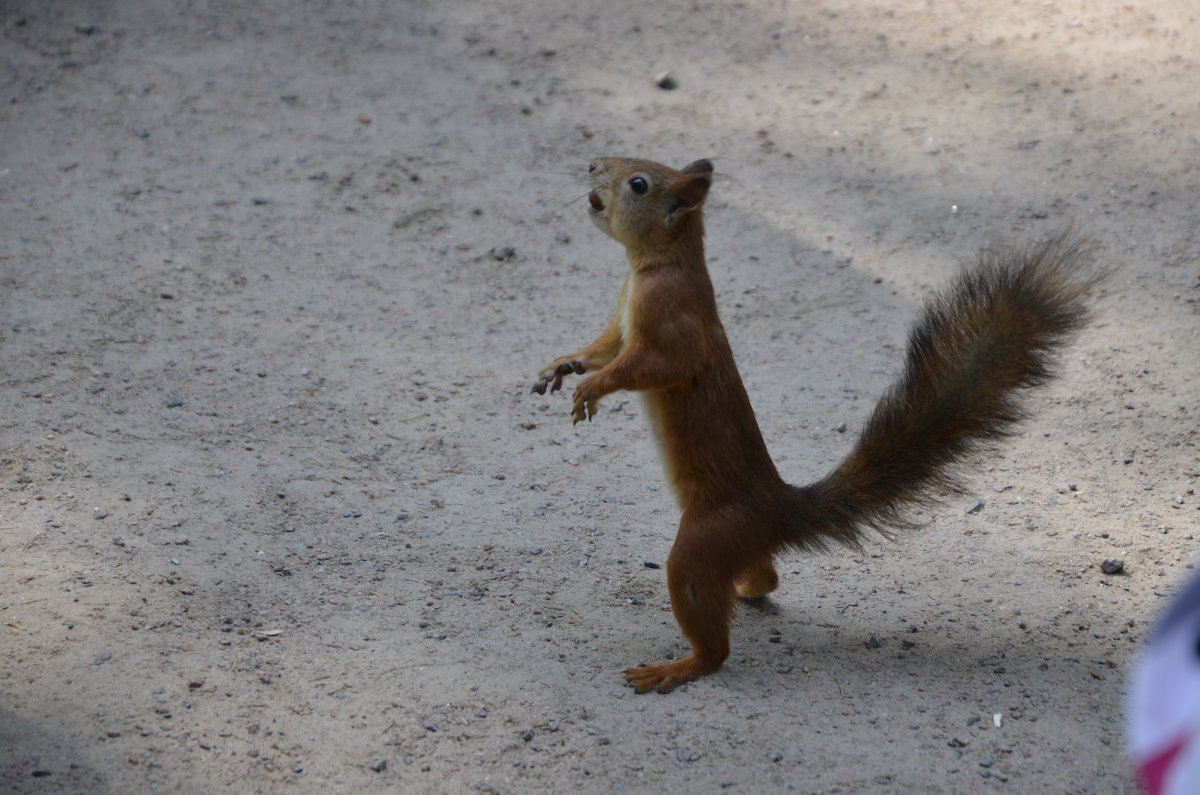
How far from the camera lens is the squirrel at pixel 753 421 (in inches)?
114

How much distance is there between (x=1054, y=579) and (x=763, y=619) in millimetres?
937

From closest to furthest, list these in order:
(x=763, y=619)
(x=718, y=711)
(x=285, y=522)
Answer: (x=718, y=711), (x=763, y=619), (x=285, y=522)

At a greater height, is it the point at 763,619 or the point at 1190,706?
the point at 1190,706

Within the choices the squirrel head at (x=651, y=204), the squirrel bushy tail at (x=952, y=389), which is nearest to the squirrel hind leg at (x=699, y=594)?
the squirrel bushy tail at (x=952, y=389)

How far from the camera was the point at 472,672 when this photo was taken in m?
2.97

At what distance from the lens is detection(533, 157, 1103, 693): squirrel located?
9.47ft

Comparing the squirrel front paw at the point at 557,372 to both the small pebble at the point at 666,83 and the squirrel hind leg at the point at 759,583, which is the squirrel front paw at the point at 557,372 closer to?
the squirrel hind leg at the point at 759,583

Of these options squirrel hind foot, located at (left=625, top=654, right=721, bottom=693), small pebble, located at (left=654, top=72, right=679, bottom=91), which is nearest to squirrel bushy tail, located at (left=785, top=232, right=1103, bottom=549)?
squirrel hind foot, located at (left=625, top=654, right=721, bottom=693)

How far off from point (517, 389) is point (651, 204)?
5.56 feet

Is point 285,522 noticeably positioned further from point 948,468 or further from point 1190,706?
point 1190,706

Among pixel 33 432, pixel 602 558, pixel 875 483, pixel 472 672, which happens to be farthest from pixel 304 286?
pixel 875 483

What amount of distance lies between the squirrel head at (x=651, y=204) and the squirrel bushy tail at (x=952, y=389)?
0.70 meters

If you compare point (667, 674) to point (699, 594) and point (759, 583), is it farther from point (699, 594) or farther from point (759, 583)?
point (759, 583)

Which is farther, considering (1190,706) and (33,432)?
(33,432)
